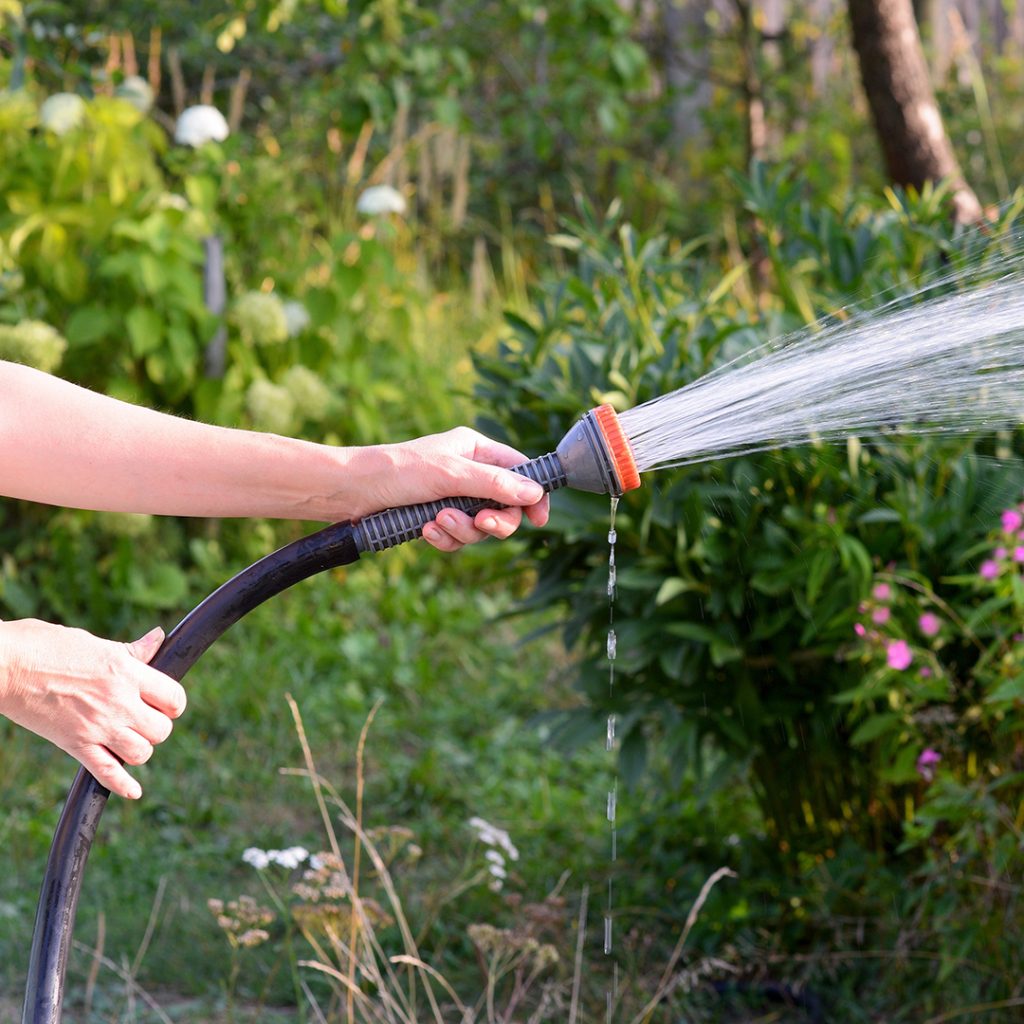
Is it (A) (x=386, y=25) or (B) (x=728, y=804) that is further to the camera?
(A) (x=386, y=25)

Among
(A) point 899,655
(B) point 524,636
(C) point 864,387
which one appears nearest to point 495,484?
(C) point 864,387

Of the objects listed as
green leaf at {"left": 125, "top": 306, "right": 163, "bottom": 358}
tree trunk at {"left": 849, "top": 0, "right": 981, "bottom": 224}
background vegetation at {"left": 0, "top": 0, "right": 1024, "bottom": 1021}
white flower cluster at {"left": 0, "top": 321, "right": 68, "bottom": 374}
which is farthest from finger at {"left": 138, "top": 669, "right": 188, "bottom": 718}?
tree trunk at {"left": 849, "top": 0, "right": 981, "bottom": 224}

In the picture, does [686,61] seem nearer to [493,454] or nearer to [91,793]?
[493,454]

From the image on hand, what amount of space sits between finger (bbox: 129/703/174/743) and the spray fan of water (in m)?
0.57

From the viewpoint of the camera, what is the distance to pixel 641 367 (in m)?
2.51

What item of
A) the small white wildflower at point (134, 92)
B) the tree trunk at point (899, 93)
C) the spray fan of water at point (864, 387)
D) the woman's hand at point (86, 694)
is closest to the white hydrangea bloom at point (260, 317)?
the small white wildflower at point (134, 92)

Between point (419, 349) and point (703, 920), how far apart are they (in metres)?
3.33

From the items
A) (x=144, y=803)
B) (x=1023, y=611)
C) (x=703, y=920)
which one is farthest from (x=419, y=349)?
(x=1023, y=611)

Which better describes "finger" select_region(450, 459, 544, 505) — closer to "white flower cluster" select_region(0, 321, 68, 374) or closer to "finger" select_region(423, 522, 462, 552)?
"finger" select_region(423, 522, 462, 552)

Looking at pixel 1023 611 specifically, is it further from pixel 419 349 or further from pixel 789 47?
pixel 789 47

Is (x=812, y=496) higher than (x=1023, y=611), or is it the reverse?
(x=812, y=496)

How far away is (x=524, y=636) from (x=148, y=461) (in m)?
1.62

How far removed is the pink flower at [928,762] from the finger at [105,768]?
1535 millimetres

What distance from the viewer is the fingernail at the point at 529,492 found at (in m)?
1.38
